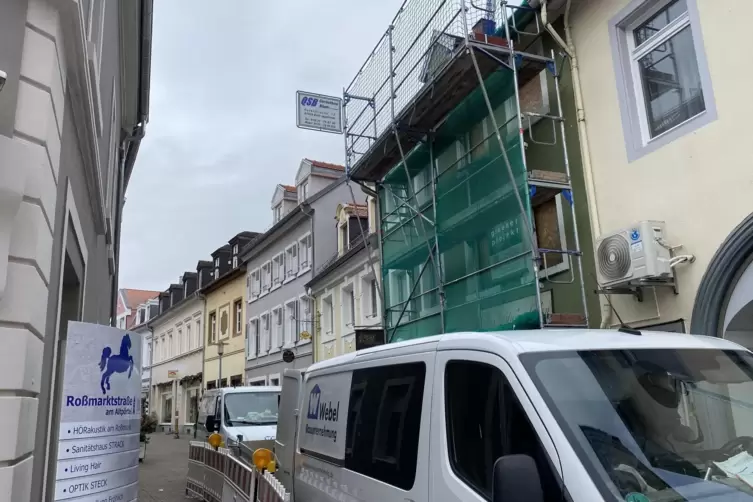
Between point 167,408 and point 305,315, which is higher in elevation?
point 305,315

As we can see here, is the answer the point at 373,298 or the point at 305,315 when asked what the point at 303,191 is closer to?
the point at 305,315

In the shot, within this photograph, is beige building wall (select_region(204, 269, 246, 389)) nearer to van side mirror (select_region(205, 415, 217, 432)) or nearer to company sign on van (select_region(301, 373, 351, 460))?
van side mirror (select_region(205, 415, 217, 432))

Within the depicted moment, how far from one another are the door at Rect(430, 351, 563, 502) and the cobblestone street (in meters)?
10.6

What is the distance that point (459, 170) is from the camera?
1070cm

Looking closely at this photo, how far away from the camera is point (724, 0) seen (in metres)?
6.84

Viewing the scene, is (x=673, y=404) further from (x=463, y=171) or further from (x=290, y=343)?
(x=290, y=343)

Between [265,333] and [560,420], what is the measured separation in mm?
26966

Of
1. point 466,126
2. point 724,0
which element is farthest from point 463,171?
point 724,0

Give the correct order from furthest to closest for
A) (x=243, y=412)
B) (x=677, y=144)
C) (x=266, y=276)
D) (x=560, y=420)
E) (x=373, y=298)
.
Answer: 1. (x=266, y=276)
2. (x=373, y=298)
3. (x=243, y=412)
4. (x=677, y=144)
5. (x=560, y=420)

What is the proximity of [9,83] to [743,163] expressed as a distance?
647 centimetres

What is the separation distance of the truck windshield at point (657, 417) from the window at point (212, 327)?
3420 centimetres

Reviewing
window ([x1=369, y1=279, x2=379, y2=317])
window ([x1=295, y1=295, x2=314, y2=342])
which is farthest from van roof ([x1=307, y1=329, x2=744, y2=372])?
window ([x1=295, y1=295, x2=314, y2=342])

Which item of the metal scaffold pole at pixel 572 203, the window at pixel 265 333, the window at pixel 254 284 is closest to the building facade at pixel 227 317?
the window at pixel 254 284

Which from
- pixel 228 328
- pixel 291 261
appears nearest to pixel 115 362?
pixel 291 261
